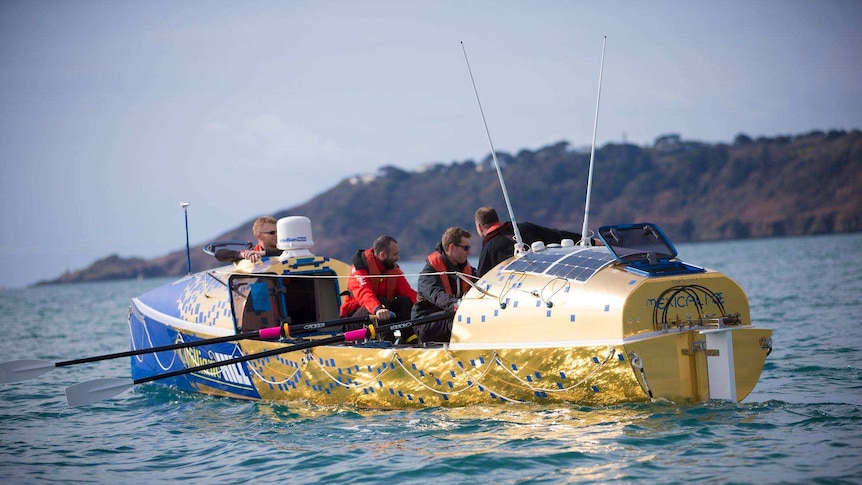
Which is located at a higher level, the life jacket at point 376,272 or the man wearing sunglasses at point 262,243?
the man wearing sunglasses at point 262,243

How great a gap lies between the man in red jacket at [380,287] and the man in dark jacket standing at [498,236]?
1166 mm

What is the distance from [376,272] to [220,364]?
2.26 meters

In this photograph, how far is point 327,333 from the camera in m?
11.2

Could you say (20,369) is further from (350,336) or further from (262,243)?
(350,336)

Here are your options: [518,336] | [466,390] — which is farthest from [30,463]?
[518,336]

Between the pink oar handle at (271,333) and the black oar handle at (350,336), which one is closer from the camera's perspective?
the black oar handle at (350,336)

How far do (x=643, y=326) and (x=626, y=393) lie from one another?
598 millimetres

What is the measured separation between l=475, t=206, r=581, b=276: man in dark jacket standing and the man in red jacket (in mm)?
1166

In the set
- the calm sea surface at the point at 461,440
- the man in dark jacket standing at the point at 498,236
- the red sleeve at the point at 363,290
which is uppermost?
the man in dark jacket standing at the point at 498,236

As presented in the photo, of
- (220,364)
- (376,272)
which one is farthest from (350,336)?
(376,272)

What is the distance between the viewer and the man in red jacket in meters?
10.1

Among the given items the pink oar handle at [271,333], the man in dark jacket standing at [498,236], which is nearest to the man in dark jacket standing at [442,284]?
the man in dark jacket standing at [498,236]

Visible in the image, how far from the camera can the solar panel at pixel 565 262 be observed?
803 centimetres

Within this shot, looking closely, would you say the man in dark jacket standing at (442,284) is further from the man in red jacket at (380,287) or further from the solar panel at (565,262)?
the solar panel at (565,262)
